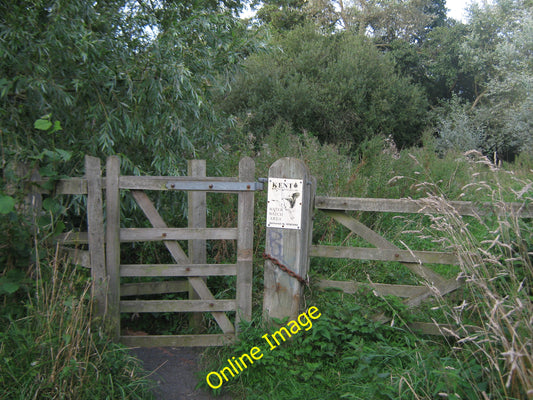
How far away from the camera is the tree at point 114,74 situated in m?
4.80

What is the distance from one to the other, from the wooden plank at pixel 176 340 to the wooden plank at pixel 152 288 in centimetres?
62

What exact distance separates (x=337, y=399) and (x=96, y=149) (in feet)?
12.9

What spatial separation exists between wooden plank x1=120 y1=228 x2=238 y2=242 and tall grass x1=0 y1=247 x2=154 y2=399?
2.21 ft

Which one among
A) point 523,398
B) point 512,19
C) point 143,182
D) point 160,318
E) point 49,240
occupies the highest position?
point 512,19

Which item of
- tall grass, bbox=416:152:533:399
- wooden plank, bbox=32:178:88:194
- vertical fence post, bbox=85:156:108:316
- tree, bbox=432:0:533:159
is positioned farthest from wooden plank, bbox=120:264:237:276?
tree, bbox=432:0:533:159

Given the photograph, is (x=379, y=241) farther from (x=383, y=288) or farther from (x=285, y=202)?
(x=285, y=202)

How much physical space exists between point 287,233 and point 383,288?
3.23 feet

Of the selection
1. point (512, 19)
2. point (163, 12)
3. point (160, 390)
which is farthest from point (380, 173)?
point (512, 19)

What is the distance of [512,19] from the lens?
21.6 m

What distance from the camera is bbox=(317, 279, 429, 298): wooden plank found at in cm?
386

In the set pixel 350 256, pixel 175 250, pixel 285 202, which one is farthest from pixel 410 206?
pixel 175 250

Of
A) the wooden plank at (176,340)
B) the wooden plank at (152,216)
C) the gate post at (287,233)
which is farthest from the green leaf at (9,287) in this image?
the gate post at (287,233)

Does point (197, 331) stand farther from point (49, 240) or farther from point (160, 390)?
point (49, 240)

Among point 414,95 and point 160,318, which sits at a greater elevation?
point 414,95
